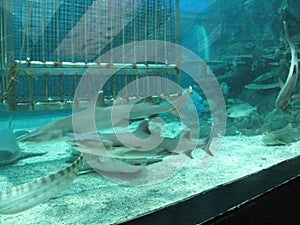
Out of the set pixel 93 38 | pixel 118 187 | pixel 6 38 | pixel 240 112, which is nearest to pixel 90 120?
pixel 118 187

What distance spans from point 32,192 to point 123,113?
127 cm

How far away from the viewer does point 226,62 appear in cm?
822

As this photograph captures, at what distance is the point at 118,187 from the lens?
2.11m

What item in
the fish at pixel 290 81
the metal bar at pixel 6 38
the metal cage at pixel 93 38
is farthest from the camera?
the metal cage at pixel 93 38

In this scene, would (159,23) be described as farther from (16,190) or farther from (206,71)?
(16,190)

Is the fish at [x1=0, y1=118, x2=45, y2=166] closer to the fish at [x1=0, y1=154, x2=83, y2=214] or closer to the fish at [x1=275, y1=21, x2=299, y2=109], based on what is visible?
the fish at [x1=0, y1=154, x2=83, y2=214]

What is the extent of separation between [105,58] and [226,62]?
4814 millimetres

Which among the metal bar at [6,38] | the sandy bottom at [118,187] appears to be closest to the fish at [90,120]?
the sandy bottom at [118,187]

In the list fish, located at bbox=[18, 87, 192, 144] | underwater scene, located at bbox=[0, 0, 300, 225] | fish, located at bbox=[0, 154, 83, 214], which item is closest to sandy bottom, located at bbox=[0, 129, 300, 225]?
underwater scene, located at bbox=[0, 0, 300, 225]

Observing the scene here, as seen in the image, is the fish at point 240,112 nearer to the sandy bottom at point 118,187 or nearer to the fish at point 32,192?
the sandy bottom at point 118,187

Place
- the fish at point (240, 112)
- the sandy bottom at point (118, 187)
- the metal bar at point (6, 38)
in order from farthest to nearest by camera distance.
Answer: the fish at point (240, 112), the metal bar at point (6, 38), the sandy bottom at point (118, 187)

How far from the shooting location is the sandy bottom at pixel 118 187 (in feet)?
4.98

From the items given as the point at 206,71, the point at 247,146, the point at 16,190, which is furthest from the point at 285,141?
the point at 206,71

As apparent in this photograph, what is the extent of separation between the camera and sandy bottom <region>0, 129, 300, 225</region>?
1.52m
